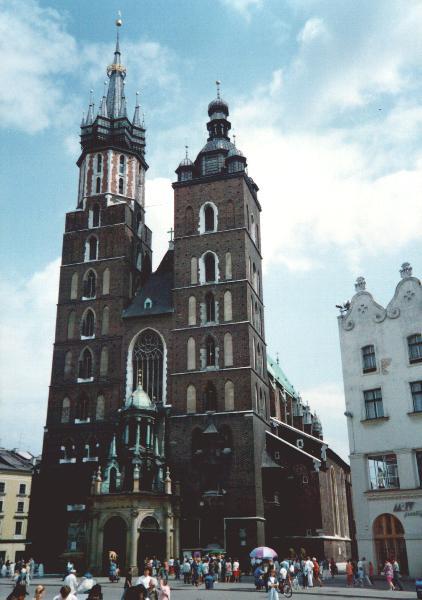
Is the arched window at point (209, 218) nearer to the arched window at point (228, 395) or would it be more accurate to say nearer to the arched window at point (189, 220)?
the arched window at point (189, 220)

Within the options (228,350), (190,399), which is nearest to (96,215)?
(228,350)

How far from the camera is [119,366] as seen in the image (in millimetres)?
47906

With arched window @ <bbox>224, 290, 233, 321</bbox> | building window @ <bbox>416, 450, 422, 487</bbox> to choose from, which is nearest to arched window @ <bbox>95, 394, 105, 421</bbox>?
arched window @ <bbox>224, 290, 233, 321</bbox>

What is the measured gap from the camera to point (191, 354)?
4716 cm

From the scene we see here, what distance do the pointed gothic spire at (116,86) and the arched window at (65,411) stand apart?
2712 cm

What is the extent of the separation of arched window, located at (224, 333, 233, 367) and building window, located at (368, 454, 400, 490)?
55.1ft

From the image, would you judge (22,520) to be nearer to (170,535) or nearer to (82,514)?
(82,514)

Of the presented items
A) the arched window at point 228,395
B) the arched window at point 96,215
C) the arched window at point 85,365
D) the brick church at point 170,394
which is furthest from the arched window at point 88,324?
the arched window at point 228,395

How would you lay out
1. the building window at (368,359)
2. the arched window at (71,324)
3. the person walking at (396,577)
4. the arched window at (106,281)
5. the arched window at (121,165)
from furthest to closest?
the arched window at (121,165) → the arched window at (106,281) → the arched window at (71,324) → the building window at (368,359) → the person walking at (396,577)

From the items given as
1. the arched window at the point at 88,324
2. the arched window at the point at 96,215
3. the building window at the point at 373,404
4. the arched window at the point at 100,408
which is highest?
the arched window at the point at 96,215

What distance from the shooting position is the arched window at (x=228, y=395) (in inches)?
1772

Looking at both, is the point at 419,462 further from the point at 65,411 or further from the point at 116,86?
the point at 116,86

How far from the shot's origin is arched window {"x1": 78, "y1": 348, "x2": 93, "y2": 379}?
4875 centimetres

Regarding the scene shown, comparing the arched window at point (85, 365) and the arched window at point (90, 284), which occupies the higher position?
the arched window at point (90, 284)
